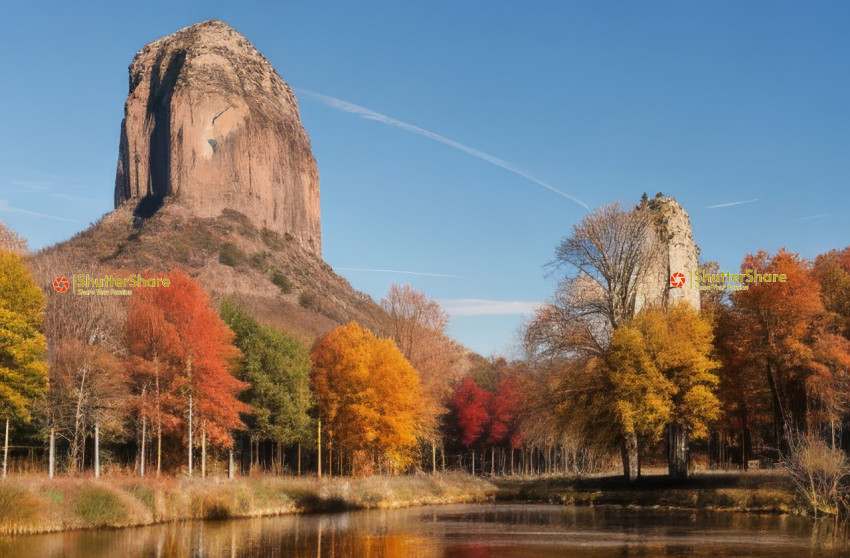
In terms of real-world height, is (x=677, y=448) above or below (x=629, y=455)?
above

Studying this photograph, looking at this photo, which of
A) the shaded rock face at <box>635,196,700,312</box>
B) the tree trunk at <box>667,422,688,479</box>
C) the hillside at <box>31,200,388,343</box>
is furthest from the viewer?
the hillside at <box>31,200,388,343</box>

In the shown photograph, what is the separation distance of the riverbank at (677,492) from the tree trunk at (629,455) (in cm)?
58

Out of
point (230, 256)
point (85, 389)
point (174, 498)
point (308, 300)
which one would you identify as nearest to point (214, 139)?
point (230, 256)

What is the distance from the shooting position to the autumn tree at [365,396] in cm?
5209

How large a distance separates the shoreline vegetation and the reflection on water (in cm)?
99

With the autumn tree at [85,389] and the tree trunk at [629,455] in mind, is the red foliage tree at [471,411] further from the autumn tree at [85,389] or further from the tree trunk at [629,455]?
the autumn tree at [85,389]

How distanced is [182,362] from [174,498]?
11.0m

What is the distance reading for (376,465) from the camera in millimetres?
58000

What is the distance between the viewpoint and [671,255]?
5547 cm

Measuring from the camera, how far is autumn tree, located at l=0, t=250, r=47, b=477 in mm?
37625

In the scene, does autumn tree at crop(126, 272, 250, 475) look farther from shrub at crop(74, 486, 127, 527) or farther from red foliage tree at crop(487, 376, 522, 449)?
red foliage tree at crop(487, 376, 522, 449)

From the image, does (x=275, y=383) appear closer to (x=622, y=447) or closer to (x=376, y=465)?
(x=376, y=465)

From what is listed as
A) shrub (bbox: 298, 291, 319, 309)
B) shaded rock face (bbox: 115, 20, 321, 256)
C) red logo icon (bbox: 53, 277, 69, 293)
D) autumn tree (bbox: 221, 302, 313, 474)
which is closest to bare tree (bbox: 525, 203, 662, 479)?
autumn tree (bbox: 221, 302, 313, 474)

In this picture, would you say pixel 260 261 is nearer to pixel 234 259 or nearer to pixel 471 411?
pixel 234 259
